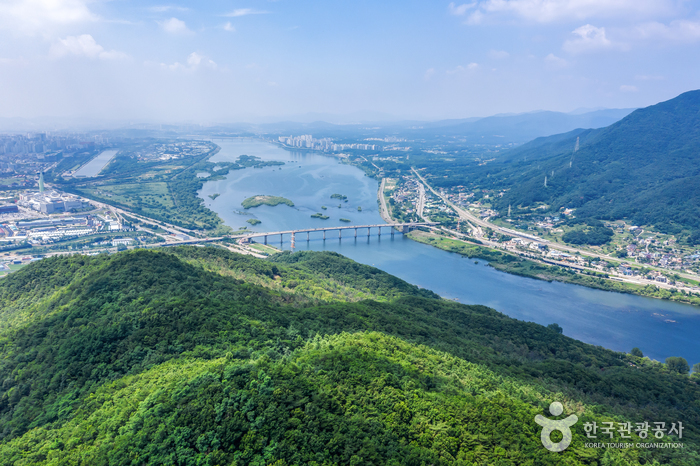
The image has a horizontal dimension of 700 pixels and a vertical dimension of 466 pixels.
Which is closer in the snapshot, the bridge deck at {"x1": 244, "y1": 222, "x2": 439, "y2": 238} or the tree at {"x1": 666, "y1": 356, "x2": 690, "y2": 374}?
the tree at {"x1": 666, "y1": 356, "x2": 690, "y2": 374}

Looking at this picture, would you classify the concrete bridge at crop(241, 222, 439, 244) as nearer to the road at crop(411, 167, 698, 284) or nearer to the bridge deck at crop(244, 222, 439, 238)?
the bridge deck at crop(244, 222, 439, 238)

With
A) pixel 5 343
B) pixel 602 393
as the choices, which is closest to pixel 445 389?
pixel 602 393

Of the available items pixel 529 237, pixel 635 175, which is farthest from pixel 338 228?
pixel 635 175

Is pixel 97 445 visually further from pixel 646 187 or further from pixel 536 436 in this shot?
pixel 646 187

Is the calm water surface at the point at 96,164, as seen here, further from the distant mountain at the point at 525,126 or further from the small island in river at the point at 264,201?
the distant mountain at the point at 525,126

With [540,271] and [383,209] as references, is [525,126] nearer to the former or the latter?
[383,209]

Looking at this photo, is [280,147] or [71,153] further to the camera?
[280,147]

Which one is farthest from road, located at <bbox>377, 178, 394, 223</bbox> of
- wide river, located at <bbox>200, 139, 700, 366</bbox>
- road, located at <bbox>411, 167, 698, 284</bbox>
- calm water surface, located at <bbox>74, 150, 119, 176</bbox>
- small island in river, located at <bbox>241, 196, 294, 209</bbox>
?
calm water surface, located at <bbox>74, 150, 119, 176</bbox>
